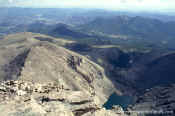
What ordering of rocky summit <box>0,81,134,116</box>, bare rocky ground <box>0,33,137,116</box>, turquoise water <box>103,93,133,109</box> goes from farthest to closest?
turquoise water <box>103,93,133,109</box> < bare rocky ground <box>0,33,137,116</box> < rocky summit <box>0,81,134,116</box>

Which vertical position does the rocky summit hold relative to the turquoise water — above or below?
above

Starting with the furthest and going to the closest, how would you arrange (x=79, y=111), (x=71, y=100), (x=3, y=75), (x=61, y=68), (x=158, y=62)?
(x=158, y=62) → (x=61, y=68) → (x=3, y=75) → (x=71, y=100) → (x=79, y=111)

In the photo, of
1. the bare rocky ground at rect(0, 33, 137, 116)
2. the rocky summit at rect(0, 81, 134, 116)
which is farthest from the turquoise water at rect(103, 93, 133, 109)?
the rocky summit at rect(0, 81, 134, 116)

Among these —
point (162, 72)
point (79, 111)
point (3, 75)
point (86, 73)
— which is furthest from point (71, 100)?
point (162, 72)

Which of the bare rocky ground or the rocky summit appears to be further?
the bare rocky ground

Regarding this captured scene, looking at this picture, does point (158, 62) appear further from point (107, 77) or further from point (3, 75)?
point (3, 75)

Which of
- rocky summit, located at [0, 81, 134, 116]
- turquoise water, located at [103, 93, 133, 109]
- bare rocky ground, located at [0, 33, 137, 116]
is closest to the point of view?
rocky summit, located at [0, 81, 134, 116]

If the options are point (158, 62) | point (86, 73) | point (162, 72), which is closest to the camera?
point (86, 73)

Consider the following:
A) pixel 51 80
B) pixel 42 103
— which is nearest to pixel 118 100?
pixel 51 80

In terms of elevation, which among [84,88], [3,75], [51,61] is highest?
[51,61]

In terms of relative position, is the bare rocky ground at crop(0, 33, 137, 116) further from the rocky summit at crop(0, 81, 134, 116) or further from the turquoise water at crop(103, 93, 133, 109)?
the turquoise water at crop(103, 93, 133, 109)

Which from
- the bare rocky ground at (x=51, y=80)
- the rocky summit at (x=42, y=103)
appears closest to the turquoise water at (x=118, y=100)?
the bare rocky ground at (x=51, y=80)
